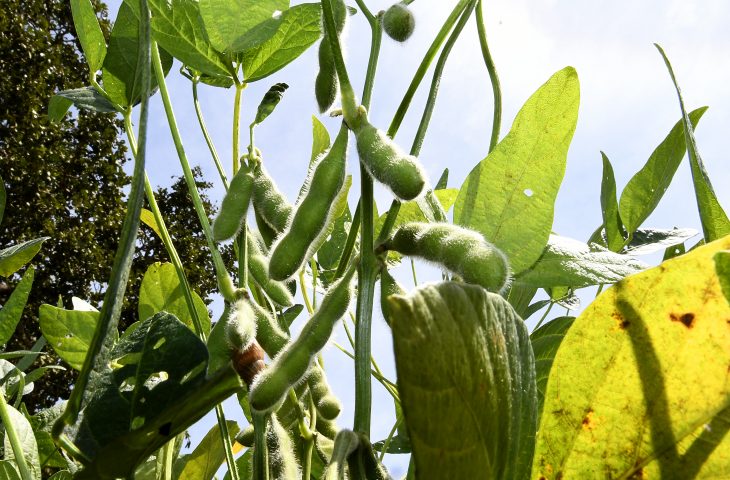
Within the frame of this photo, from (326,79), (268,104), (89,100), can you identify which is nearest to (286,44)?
(268,104)

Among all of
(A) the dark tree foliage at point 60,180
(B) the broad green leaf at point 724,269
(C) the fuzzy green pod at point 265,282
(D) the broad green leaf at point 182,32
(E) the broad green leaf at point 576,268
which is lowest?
(B) the broad green leaf at point 724,269

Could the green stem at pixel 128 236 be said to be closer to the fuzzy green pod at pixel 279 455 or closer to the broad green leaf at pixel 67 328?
the fuzzy green pod at pixel 279 455

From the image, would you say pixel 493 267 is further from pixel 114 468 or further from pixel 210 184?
pixel 210 184

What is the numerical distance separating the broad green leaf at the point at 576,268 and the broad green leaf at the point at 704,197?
0.07 m

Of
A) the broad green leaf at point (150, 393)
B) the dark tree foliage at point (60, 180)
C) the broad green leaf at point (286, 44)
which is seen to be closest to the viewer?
the broad green leaf at point (150, 393)

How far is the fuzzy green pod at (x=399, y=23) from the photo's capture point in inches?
22.7

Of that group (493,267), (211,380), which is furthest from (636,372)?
(211,380)

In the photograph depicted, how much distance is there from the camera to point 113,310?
1.05 feet

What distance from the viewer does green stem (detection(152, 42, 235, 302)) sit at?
0.58 metres

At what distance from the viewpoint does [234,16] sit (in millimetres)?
640

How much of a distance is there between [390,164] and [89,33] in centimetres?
52

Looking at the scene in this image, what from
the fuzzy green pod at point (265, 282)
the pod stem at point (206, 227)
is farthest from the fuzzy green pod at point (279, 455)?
the fuzzy green pod at point (265, 282)

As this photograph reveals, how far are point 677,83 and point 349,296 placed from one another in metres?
0.26

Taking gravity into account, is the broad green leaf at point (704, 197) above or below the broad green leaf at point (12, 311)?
below
